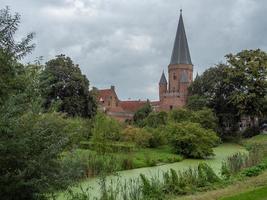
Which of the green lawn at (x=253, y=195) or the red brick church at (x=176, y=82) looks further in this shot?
the red brick church at (x=176, y=82)

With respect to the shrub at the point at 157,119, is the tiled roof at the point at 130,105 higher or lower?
higher

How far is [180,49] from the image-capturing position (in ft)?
327

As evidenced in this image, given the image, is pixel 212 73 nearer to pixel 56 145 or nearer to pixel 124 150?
pixel 124 150

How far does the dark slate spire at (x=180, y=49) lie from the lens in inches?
3733

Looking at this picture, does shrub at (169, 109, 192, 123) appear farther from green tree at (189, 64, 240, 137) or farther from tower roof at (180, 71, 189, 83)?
tower roof at (180, 71, 189, 83)

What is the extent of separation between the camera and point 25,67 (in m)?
8.52

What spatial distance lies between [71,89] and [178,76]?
190 ft

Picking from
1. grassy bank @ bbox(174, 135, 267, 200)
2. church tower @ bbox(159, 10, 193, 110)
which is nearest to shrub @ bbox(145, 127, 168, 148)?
grassy bank @ bbox(174, 135, 267, 200)

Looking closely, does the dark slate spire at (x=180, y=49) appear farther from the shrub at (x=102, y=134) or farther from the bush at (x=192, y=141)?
the shrub at (x=102, y=134)

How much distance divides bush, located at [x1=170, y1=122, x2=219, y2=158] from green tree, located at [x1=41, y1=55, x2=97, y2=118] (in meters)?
14.7

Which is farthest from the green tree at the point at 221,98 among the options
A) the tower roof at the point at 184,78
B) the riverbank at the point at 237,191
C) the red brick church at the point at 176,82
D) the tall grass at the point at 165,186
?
the tower roof at the point at 184,78

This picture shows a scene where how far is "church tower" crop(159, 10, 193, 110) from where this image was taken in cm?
9869

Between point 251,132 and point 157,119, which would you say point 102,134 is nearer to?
point 157,119

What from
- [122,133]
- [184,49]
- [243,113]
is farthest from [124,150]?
[184,49]
